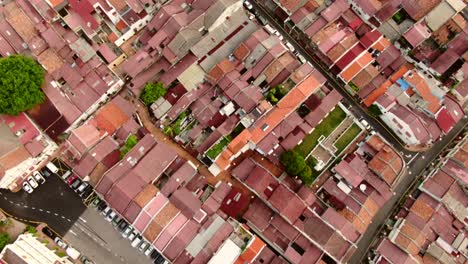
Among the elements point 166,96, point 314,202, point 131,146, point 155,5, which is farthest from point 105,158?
point 314,202

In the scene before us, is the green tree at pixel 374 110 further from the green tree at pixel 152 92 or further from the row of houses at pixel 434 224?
the green tree at pixel 152 92

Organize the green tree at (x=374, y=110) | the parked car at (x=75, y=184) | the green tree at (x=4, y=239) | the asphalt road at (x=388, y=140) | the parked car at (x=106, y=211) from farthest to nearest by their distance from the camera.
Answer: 1. the green tree at (x=374, y=110)
2. the asphalt road at (x=388, y=140)
3. the parked car at (x=75, y=184)
4. the parked car at (x=106, y=211)
5. the green tree at (x=4, y=239)

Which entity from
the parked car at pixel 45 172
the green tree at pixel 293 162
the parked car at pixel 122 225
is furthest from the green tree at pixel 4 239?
the green tree at pixel 293 162

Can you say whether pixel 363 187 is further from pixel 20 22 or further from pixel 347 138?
pixel 20 22

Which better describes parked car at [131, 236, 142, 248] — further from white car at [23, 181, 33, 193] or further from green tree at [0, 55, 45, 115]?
green tree at [0, 55, 45, 115]

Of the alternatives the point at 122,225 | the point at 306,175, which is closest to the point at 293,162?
the point at 306,175

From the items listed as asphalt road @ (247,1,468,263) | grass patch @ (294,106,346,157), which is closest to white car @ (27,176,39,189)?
grass patch @ (294,106,346,157)

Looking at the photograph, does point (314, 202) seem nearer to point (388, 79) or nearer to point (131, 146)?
point (388, 79)

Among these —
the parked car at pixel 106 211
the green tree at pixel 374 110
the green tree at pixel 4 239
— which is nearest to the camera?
the green tree at pixel 4 239
